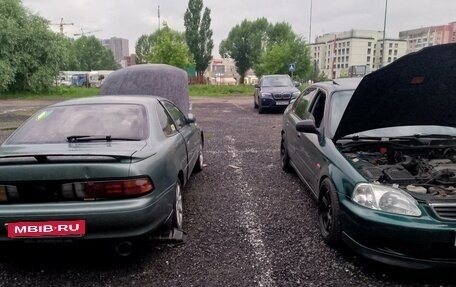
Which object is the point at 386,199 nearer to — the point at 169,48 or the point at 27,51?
the point at 27,51

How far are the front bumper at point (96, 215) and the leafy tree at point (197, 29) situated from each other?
53935 millimetres

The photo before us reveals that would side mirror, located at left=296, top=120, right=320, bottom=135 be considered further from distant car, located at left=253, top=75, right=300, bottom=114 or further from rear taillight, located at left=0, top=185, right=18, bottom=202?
distant car, located at left=253, top=75, right=300, bottom=114

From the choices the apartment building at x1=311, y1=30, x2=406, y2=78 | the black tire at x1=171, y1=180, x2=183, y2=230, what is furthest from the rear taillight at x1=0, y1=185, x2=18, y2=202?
the apartment building at x1=311, y1=30, x2=406, y2=78

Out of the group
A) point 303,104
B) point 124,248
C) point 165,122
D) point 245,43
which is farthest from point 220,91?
point 245,43

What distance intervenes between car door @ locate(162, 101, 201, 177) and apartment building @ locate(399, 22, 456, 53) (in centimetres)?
6605

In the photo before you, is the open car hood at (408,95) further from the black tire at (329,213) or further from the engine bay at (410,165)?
the black tire at (329,213)

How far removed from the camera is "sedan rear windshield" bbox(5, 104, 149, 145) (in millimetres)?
3328

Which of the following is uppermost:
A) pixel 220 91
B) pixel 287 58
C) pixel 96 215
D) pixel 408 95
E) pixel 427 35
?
pixel 427 35

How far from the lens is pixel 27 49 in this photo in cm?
2550

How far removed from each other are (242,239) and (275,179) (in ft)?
6.94

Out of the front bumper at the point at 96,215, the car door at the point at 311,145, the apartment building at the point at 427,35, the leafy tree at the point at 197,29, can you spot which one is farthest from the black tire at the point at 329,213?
the apartment building at the point at 427,35

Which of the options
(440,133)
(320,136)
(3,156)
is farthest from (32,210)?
(440,133)

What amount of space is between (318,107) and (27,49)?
2663 cm

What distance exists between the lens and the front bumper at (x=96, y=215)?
8.48 feet
